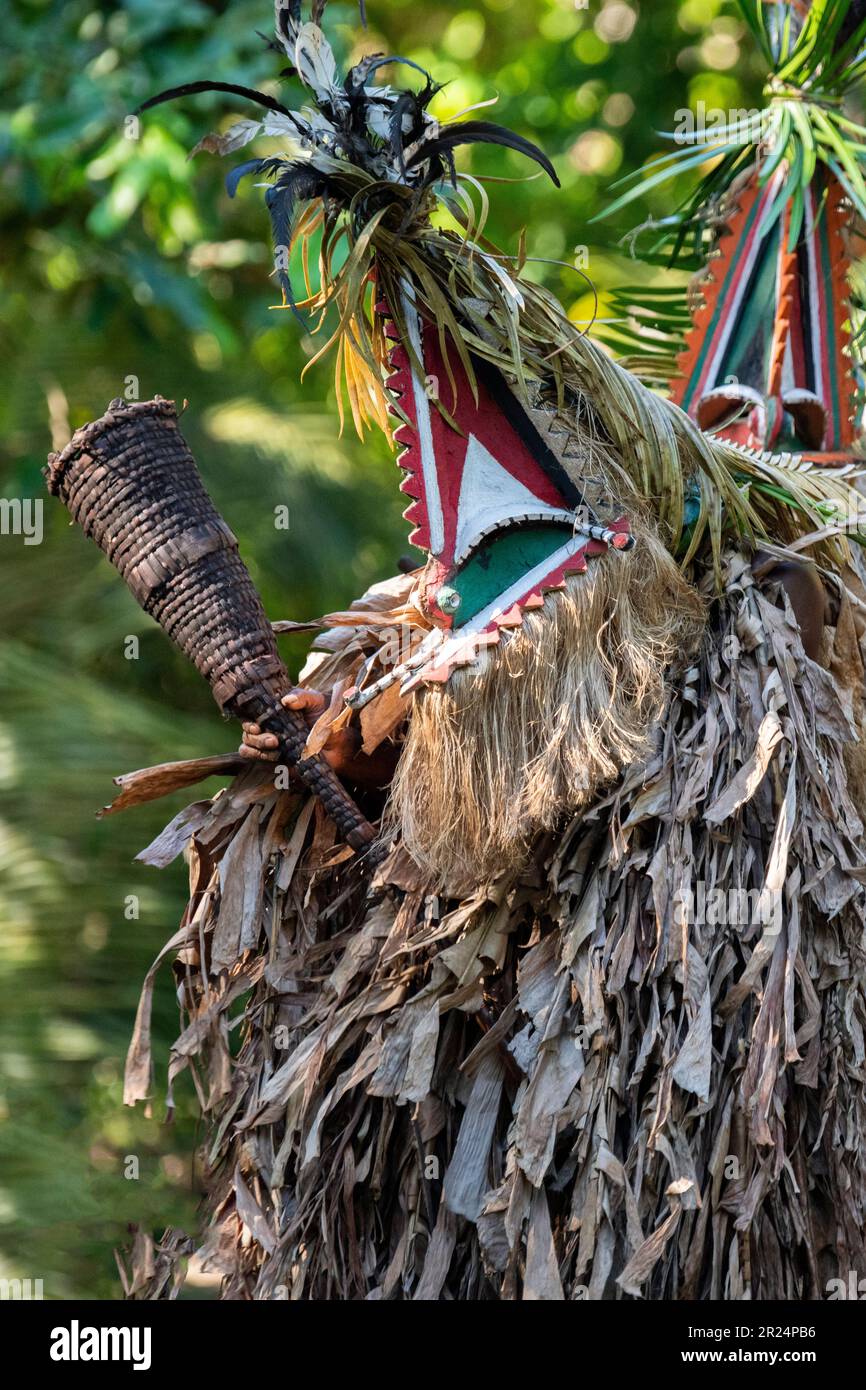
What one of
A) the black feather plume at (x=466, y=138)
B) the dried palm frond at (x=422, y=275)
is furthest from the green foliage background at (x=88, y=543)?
the black feather plume at (x=466, y=138)

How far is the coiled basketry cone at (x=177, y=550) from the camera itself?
6.62 ft

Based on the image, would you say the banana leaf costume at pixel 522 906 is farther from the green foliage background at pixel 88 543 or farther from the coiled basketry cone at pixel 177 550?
Result: the green foliage background at pixel 88 543

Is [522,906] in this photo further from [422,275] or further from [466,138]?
[466,138]

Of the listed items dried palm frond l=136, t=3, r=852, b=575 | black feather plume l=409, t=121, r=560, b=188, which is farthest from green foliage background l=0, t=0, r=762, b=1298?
black feather plume l=409, t=121, r=560, b=188

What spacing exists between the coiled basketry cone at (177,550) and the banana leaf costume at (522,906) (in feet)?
0.30

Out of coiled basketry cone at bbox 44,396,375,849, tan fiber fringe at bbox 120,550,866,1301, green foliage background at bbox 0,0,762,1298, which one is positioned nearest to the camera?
tan fiber fringe at bbox 120,550,866,1301

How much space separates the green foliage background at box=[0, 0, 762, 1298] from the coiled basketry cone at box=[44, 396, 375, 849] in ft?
4.97

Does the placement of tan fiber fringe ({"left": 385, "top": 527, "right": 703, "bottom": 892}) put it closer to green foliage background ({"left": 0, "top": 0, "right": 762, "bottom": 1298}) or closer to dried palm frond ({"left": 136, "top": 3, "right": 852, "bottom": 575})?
dried palm frond ({"left": 136, "top": 3, "right": 852, "bottom": 575})

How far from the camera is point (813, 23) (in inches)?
108

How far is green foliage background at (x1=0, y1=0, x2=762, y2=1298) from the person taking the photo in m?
3.72

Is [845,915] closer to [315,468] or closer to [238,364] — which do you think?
[315,468]

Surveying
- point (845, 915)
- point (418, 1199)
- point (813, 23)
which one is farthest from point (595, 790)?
point (813, 23)

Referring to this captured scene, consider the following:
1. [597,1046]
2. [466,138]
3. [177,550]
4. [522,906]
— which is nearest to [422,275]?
[466,138]

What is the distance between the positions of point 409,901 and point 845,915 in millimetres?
516
